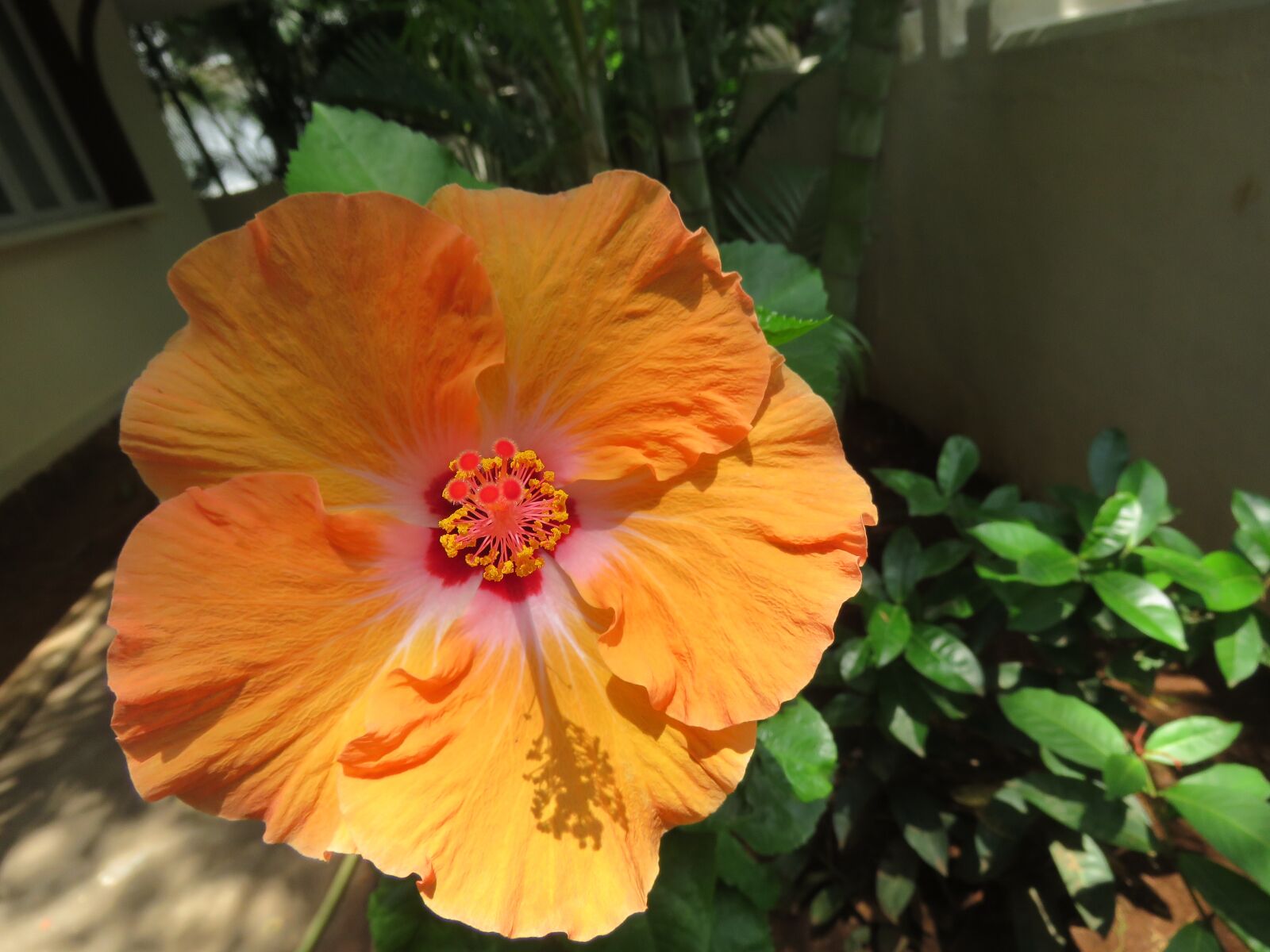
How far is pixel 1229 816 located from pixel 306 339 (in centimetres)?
137

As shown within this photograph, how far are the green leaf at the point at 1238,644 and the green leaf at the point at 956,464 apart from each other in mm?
486

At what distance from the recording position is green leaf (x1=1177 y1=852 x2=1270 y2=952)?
1078 mm

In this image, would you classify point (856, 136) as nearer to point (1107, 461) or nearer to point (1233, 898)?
point (1107, 461)

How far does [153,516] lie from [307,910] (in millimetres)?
1717

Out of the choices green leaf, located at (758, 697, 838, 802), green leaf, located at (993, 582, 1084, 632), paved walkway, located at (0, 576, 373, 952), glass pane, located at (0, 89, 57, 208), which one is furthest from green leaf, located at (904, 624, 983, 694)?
glass pane, located at (0, 89, 57, 208)

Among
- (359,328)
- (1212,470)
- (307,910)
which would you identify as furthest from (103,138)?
(1212,470)

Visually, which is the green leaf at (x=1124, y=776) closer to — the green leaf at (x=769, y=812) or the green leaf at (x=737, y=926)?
the green leaf at (x=769, y=812)

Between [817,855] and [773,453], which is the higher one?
[773,453]

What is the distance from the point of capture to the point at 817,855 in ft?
5.70

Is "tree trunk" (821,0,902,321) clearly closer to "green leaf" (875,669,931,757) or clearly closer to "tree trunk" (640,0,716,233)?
"tree trunk" (640,0,716,233)

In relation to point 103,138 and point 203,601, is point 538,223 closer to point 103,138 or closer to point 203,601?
point 203,601

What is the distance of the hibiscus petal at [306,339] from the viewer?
54 centimetres

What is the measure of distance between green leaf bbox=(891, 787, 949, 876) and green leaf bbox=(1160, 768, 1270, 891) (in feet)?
1.53

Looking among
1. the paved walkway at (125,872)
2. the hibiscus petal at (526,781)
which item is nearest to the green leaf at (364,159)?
the hibiscus petal at (526,781)
